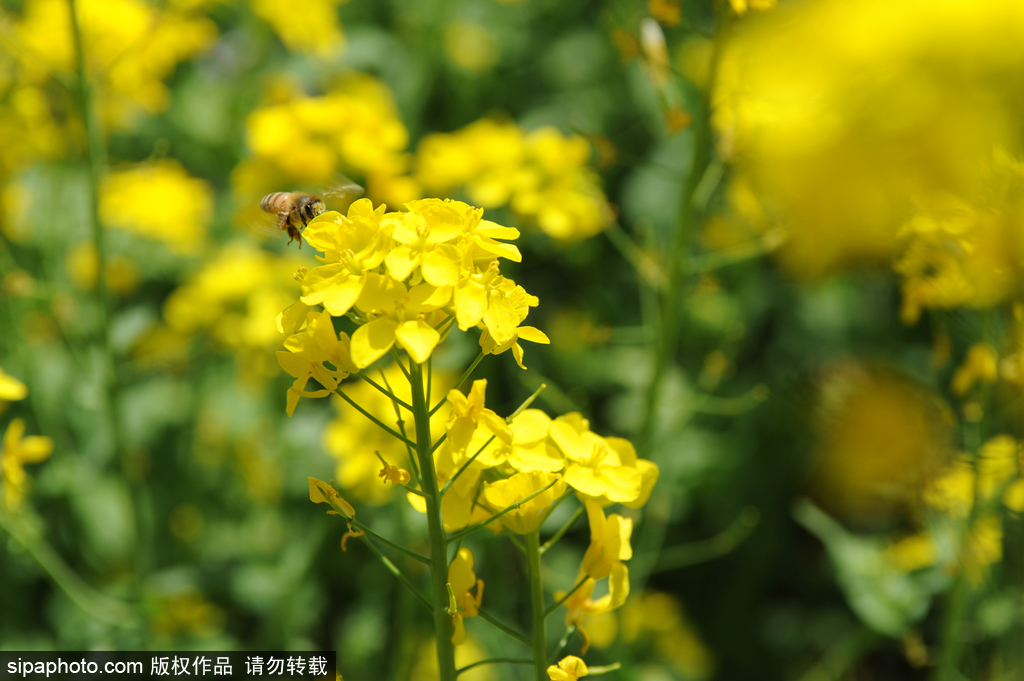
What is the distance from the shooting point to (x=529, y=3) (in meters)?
4.11

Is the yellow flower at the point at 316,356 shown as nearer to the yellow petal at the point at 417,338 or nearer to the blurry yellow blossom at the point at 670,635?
the yellow petal at the point at 417,338

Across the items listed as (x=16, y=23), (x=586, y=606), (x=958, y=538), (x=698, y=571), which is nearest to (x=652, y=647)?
(x=698, y=571)

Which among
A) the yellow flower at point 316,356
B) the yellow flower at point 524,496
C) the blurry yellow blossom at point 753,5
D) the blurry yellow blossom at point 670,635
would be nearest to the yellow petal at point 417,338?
the yellow flower at point 316,356

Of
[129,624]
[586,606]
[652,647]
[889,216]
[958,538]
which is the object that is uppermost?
[889,216]

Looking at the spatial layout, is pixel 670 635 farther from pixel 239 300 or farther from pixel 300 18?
pixel 300 18

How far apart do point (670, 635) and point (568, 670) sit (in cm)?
187

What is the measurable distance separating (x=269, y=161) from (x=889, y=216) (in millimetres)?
1673

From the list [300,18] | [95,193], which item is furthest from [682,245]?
[300,18]

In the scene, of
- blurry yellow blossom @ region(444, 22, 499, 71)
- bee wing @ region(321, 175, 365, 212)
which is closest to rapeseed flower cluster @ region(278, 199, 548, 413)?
bee wing @ region(321, 175, 365, 212)

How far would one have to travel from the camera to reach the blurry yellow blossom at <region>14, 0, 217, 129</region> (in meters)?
2.58

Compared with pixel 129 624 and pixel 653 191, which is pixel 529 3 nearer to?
pixel 653 191

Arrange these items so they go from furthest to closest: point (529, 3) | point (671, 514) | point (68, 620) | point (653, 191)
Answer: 1. point (529, 3)
2. point (653, 191)
3. point (671, 514)
4. point (68, 620)

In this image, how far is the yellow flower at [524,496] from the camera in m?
0.98

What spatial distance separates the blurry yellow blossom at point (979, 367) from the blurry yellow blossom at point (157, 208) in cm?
242
